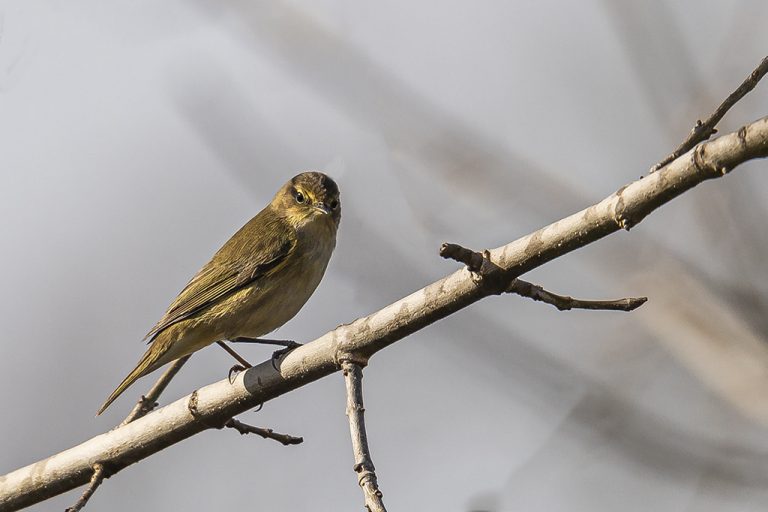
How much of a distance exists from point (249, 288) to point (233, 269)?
0.28m

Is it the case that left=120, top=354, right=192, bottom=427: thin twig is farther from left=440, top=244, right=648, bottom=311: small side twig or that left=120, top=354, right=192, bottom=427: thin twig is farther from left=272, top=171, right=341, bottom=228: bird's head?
left=272, top=171, right=341, bottom=228: bird's head

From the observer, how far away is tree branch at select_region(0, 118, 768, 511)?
291 centimetres

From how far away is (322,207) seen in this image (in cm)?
727

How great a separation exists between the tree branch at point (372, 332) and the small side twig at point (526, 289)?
0.06 meters

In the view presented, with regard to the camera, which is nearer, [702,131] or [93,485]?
[702,131]

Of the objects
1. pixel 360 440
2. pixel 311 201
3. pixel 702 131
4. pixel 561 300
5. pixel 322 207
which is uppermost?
pixel 311 201

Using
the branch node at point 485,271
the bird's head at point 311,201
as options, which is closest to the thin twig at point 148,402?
the branch node at point 485,271

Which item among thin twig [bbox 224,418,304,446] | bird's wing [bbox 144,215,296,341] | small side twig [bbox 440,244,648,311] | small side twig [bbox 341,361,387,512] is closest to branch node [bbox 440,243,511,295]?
small side twig [bbox 440,244,648,311]

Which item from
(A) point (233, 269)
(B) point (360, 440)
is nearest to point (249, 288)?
(A) point (233, 269)

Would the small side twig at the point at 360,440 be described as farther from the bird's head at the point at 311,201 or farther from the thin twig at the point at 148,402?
the bird's head at the point at 311,201

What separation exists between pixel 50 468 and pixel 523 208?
7.98 ft

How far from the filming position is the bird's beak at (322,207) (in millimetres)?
7200

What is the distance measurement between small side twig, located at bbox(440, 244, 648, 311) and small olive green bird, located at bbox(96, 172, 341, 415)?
3255 millimetres

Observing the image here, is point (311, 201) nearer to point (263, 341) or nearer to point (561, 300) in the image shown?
point (263, 341)
